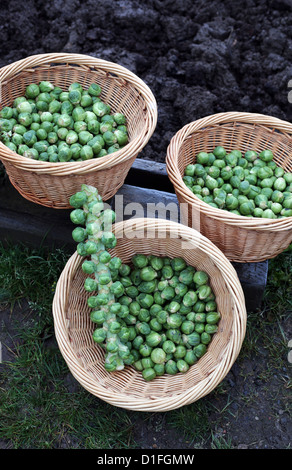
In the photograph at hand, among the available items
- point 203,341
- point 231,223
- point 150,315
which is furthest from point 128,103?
point 203,341

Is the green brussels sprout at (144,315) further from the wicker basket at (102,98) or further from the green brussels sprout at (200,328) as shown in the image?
the wicker basket at (102,98)

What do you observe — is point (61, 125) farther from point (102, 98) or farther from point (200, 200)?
point (200, 200)

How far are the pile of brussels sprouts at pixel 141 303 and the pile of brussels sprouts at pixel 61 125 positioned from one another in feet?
1.04

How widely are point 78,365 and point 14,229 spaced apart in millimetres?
1098

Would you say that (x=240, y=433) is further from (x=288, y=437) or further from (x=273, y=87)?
(x=273, y=87)

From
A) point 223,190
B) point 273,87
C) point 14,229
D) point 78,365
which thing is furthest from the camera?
point 273,87

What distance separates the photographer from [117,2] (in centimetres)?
341

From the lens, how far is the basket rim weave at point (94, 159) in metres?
2.08

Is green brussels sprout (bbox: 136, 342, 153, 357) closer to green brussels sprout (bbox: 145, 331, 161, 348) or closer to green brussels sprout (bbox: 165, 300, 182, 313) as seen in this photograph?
green brussels sprout (bbox: 145, 331, 161, 348)

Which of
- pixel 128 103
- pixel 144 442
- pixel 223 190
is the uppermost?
pixel 128 103

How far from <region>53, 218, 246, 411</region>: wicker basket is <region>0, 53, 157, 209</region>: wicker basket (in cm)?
28

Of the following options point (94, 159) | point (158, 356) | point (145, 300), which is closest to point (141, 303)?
point (145, 300)

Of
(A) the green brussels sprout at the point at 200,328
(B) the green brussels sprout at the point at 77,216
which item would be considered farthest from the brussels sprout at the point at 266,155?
(B) the green brussels sprout at the point at 77,216

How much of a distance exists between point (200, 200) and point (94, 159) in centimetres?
53
